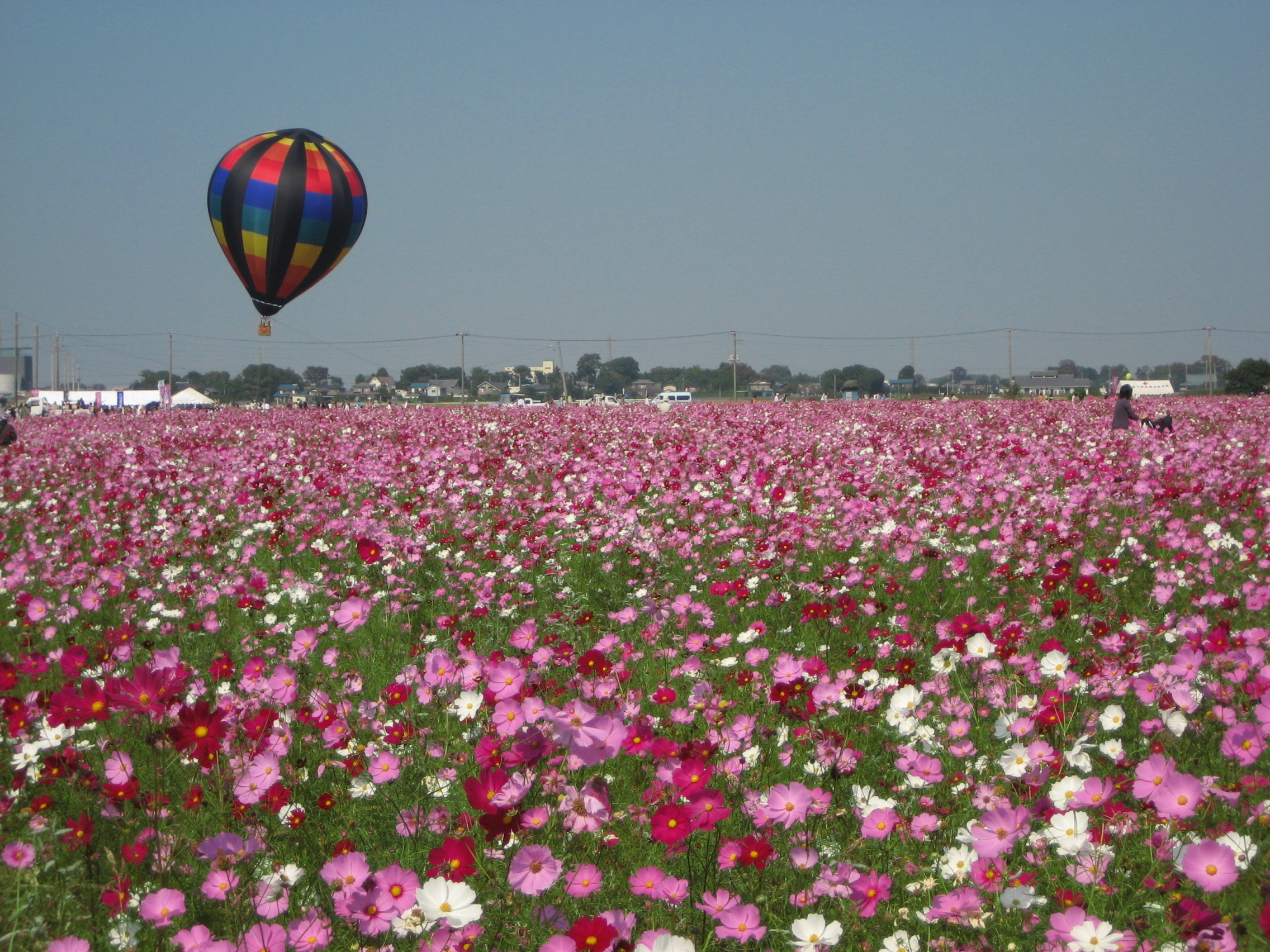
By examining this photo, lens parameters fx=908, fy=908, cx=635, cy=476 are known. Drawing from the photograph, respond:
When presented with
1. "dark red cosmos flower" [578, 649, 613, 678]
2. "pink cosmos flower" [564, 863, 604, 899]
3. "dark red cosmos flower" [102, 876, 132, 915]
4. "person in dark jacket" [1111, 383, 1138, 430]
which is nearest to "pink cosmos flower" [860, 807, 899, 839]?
"pink cosmos flower" [564, 863, 604, 899]

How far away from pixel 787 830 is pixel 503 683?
0.81m

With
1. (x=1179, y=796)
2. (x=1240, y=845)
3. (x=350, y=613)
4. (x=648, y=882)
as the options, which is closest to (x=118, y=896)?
(x=648, y=882)

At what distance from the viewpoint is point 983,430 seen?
13.0m

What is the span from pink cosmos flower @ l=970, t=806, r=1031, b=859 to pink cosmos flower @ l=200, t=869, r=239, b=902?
4.80 ft

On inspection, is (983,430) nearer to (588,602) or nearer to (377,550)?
(588,602)

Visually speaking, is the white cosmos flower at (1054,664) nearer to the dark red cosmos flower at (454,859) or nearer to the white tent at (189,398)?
the dark red cosmos flower at (454,859)

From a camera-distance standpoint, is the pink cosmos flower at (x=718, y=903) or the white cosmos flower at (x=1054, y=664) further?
the white cosmos flower at (x=1054, y=664)

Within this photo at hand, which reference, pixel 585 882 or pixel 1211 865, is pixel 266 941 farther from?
pixel 1211 865

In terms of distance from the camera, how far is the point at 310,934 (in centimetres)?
165

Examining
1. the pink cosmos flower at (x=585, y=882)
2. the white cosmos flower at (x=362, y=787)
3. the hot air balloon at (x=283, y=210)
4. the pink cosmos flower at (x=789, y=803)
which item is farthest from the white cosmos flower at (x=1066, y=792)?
the hot air balloon at (x=283, y=210)

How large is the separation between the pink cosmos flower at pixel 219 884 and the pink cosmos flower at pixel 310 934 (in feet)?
0.50

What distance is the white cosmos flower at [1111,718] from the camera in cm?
237

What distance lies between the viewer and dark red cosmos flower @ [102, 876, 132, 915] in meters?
1.74

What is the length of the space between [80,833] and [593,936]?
4.34 ft
